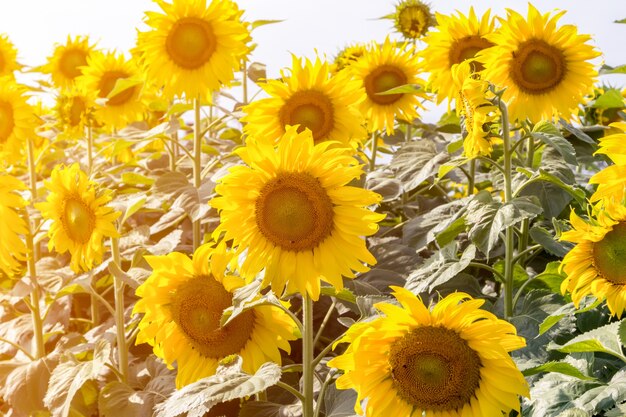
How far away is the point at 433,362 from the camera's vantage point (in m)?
1.54

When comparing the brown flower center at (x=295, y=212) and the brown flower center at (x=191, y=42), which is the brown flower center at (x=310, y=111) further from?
the brown flower center at (x=295, y=212)

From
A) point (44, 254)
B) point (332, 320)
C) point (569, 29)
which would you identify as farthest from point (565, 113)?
point (44, 254)

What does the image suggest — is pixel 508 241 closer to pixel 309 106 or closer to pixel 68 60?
pixel 309 106

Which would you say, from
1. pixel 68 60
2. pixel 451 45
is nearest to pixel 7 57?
pixel 68 60

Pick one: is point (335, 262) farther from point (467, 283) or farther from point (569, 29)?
point (569, 29)

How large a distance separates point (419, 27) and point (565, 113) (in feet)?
3.18

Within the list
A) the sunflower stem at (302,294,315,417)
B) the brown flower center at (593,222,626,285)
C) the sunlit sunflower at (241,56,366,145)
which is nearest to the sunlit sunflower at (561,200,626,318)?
the brown flower center at (593,222,626,285)

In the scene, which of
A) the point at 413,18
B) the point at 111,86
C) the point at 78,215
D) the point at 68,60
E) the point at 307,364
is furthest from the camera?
the point at 68,60

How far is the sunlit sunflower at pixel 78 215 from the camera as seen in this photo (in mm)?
2420

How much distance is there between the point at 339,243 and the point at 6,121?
206 cm

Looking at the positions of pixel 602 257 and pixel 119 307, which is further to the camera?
pixel 119 307

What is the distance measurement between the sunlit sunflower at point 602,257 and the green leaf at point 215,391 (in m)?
0.71

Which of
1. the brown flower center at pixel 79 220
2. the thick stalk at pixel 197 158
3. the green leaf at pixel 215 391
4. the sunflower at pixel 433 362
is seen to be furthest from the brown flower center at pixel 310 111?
the sunflower at pixel 433 362

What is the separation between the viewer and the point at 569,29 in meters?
2.54
